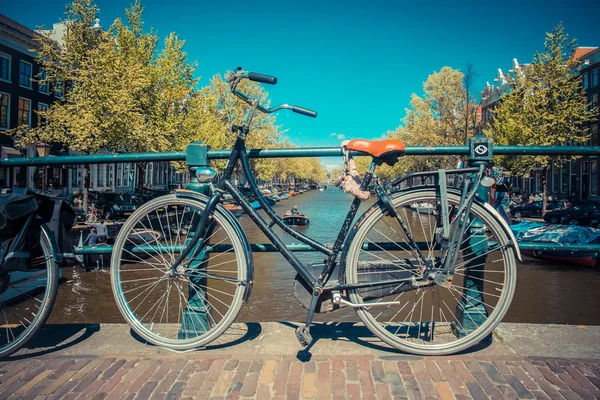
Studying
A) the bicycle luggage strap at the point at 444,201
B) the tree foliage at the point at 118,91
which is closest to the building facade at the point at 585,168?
the tree foliage at the point at 118,91

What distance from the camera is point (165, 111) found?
27.9 metres

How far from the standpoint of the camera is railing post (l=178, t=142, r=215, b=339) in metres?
2.98

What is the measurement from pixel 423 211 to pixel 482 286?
64cm

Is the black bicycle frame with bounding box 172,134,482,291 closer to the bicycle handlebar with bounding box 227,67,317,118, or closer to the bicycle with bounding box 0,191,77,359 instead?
the bicycle handlebar with bounding box 227,67,317,118

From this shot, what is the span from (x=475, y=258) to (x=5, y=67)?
35.8m

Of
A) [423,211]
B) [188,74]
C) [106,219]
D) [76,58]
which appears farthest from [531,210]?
[423,211]

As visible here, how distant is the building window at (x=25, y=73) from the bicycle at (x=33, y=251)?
115ft

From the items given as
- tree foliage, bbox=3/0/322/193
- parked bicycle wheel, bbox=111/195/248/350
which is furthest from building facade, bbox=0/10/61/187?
parked bicycle wheel, bbox=111/195/248/350

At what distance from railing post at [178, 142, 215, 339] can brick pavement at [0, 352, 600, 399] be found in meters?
0.23

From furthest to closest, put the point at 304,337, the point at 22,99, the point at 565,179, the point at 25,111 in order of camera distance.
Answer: the point at 565,179 → the point at 25,111 → the point at 22,99 → the point at 304,337

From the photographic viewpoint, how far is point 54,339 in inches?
120

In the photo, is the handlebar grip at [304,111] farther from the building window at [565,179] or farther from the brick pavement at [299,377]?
the building window at [565,179]

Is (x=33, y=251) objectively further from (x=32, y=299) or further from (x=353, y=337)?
(x=353, y=337)

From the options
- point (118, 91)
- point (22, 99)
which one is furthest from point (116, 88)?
point (22, 99)
